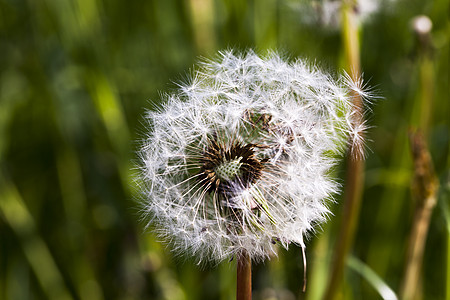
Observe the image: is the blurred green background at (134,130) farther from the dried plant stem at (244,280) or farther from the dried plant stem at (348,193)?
the dried plant stem at (244,280)

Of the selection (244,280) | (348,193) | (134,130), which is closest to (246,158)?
(244,280)

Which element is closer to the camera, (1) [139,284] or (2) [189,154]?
(2) [189,154]

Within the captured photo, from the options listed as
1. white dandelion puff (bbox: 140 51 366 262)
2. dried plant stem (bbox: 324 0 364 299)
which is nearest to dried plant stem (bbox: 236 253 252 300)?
white dandelion puff (bbox: 140 51 366 262)

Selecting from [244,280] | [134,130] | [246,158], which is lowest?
[244,280]

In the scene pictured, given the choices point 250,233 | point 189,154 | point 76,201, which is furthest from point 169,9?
point 250,233

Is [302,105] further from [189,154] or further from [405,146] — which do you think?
[405,146]

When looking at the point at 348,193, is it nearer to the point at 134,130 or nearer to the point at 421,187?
the point at 421,187
